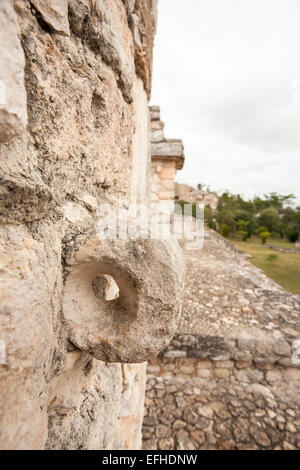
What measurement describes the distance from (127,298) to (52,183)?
348 millimetres

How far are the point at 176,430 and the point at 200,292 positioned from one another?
2518 millimetres

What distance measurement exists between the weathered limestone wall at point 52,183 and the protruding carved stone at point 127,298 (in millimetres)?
35

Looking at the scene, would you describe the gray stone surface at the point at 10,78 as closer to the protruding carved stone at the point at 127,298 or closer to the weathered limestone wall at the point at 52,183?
the weathered limestone wall at the point at 52,183

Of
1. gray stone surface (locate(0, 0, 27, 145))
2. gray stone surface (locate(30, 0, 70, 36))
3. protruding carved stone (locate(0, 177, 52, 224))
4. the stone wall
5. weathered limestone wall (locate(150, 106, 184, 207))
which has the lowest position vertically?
the stone wall

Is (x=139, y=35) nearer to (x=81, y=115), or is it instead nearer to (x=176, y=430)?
(x=81, y=115)

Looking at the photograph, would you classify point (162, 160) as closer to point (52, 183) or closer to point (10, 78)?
point (52, 183)

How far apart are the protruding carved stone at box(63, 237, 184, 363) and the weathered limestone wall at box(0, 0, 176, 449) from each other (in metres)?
0.04

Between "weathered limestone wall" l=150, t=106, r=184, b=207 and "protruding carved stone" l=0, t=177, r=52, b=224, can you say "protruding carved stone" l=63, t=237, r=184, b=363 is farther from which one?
"weathered limestone wall" l=150, t=106, r=184, b=207

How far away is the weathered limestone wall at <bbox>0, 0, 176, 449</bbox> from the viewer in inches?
15.4

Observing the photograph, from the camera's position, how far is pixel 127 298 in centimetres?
63

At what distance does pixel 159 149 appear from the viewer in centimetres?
434

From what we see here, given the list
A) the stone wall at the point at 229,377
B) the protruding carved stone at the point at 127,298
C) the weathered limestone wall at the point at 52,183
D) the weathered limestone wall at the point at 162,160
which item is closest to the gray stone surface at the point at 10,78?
the weathered limestone wall at the point at 52,183

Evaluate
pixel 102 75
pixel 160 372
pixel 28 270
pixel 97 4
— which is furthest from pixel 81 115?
pixel 160 372

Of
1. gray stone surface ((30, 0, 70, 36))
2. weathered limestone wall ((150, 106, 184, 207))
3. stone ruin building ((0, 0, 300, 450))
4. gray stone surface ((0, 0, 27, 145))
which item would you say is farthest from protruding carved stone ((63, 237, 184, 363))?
weathered limestone wall ((150, 106, 184, 207))
